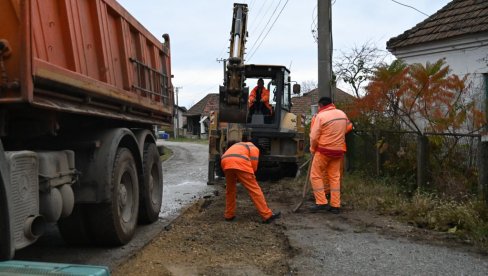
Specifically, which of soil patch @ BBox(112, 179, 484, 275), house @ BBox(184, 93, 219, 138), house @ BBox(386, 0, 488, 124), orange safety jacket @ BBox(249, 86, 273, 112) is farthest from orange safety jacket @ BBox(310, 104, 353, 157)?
house @ BBox(184, 93, 219, 138)

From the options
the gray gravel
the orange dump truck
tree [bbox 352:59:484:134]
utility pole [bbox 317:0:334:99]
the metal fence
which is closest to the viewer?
the orange dump truck

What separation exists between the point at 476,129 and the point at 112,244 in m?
5.88

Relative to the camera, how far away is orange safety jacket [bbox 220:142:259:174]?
725 centimetres

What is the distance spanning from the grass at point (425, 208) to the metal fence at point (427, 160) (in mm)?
266

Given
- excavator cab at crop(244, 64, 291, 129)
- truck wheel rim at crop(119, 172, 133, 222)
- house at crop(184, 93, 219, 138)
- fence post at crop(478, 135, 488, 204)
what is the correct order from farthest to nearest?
house at crop(184, 93, 219, 138) → excavator cab at crop(244, 64, 291, 129) → fence post at crop(478, 135, 488, 204) → truck wheel rim at crop(119, 172, 133, 222)

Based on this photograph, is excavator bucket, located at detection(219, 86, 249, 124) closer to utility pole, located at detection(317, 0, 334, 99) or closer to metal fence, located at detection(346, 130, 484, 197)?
utility pole, located at detection(317, 0, 334, 99)

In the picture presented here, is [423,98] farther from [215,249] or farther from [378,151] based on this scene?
[215,249]

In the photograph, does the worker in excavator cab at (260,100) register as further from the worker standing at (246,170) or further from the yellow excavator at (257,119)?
the worker standing at (246,170)

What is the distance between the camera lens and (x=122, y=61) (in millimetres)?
6559

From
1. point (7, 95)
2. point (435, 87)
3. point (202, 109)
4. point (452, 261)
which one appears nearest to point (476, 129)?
point (435, 87)

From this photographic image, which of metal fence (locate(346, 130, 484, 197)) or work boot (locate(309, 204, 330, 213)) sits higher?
metal fence (locate(346, 130, 484, 197))

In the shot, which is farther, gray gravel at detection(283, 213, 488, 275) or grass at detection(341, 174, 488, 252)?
grass at detection(341, 174, 488, 252)

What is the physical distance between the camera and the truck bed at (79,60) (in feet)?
12.9

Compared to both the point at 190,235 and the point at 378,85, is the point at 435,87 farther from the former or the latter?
the point at 190,235
